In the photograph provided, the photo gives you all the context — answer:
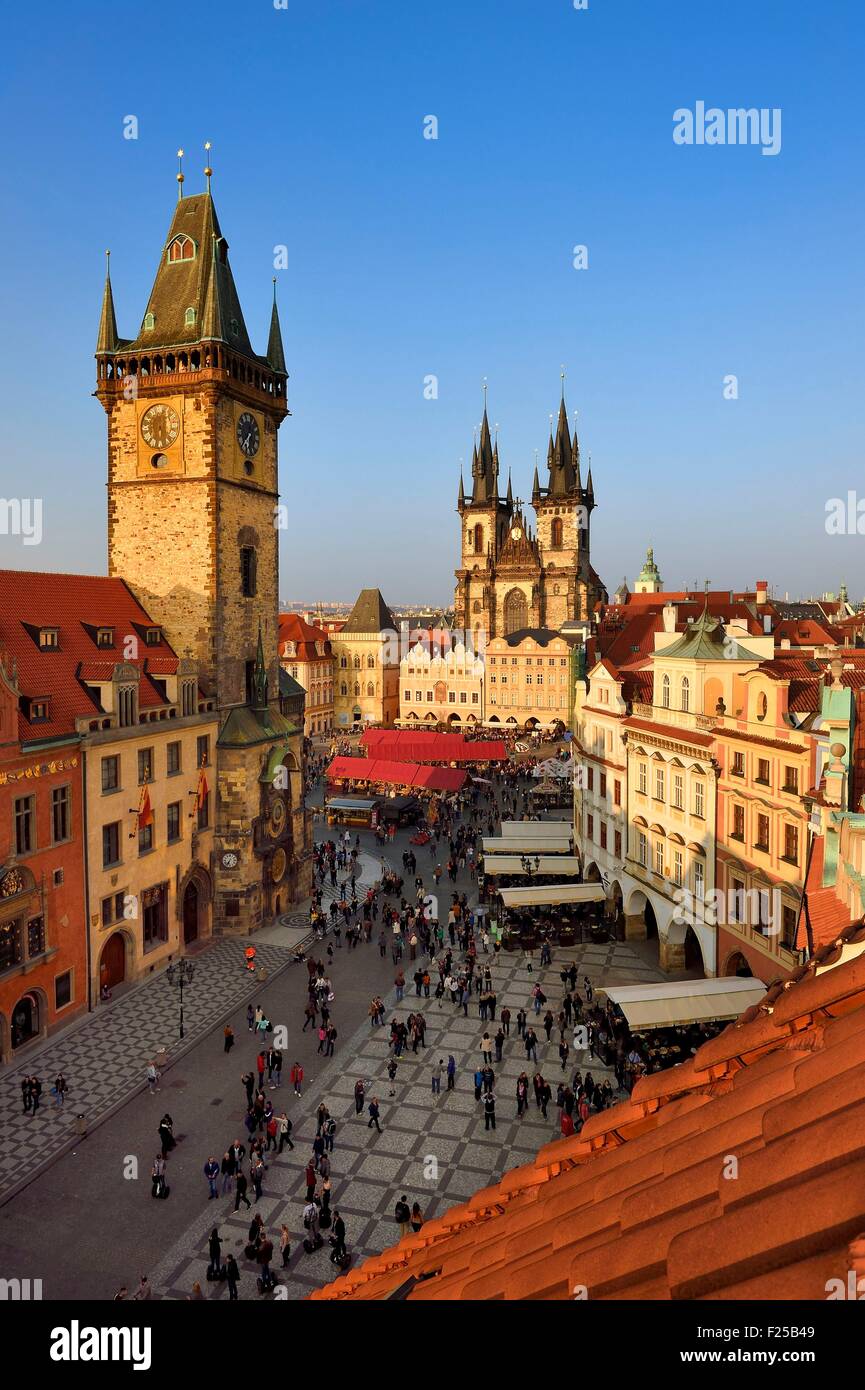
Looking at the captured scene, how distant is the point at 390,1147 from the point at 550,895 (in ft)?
56.0

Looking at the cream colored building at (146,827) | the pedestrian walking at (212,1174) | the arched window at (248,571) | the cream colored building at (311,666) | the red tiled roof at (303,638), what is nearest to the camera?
the pedestrian walking at (212,1174)

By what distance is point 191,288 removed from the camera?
39469 millimetres

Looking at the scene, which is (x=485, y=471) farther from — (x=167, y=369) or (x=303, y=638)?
(x=167, y=369)

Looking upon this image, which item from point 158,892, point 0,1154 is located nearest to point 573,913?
point 158,892

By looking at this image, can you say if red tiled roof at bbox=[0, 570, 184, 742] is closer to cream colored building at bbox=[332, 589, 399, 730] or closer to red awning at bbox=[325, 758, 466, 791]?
red awning at bbox=[325, 758, 466, 791]

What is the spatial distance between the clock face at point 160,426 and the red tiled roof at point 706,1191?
37.5m

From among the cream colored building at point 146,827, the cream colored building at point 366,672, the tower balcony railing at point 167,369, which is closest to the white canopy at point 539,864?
the cream colored building at point 146,827

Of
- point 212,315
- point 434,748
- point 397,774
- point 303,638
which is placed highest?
point 212,315

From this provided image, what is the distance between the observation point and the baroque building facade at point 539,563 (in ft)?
405

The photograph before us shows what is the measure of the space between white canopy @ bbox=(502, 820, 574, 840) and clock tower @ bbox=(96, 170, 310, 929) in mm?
14114

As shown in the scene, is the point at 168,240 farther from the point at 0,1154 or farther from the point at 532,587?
the point at 532,587

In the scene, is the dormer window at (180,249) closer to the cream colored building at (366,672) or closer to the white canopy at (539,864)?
the white canopy at (539,864)

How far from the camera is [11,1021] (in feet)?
88.7

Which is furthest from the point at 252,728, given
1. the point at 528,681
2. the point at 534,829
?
the point at 528,681
